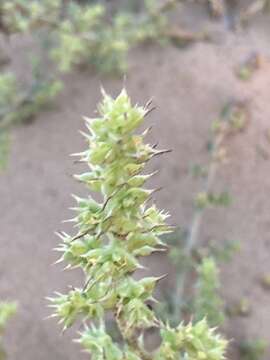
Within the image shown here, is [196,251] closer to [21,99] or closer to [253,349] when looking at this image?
[253,349]

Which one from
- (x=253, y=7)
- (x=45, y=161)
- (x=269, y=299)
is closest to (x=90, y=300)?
(x=269, y=299)

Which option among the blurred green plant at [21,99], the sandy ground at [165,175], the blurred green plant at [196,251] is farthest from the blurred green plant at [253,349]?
the blurred green plant at [21,99]

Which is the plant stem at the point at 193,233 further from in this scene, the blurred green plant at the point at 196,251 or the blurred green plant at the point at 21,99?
the blurred green plant at the point at 21,99

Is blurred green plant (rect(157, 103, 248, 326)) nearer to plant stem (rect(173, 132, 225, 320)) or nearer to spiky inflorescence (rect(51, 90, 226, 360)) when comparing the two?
plant stem (rect(173, 132, 225, 320))

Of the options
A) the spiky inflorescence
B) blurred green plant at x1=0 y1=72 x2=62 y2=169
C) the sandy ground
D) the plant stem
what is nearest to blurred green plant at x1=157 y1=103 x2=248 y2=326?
the plant stem

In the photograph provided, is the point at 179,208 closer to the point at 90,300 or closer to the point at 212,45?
the point at 212,45
